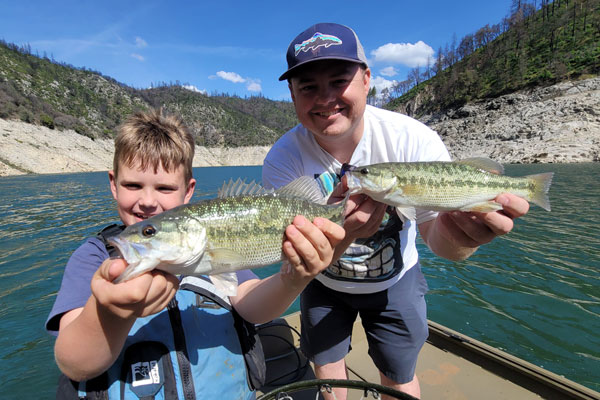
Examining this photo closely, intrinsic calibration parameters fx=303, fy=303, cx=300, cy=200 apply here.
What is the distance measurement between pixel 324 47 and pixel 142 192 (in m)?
2.30

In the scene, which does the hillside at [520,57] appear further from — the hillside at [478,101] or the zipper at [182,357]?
the zipper at [182,357]

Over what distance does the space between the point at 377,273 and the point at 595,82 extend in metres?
81.0

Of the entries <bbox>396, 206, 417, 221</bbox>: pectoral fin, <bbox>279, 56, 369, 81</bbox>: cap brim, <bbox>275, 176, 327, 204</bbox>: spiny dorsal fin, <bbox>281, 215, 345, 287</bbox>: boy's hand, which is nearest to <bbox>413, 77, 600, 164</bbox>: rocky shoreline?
<bbox>396, 206, 417, 221</bbox>: pectoral fin

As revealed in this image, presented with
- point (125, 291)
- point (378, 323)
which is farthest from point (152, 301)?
point (378, 323)

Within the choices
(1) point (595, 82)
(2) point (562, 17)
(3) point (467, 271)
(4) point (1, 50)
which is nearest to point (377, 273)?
(3) point (467, 271)

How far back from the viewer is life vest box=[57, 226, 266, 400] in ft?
7.69

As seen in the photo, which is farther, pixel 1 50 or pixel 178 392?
pixel 1 50

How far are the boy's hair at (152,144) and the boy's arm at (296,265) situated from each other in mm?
1498

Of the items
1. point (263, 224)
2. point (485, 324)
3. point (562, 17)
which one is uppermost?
point (562, 17)

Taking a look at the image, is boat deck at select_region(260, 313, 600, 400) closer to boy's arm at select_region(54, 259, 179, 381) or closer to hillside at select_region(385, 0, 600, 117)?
boy's arm at select_region(54, 259, 179, 381)

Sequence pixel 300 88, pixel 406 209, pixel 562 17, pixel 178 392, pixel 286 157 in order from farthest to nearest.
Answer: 1. pixel 562 17
2. pixel 286 157
3. pixel 406 209
4. pixel 300 88
5. pixel 178 392

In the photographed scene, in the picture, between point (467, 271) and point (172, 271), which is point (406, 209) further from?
point (467, 271)

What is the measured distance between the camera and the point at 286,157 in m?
3.70

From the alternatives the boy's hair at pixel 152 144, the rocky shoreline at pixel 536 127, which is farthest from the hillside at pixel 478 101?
the boy's hair at pixel 152 144
